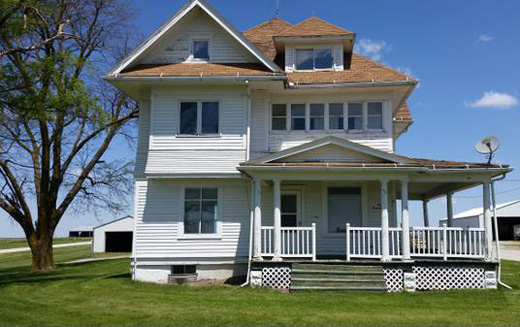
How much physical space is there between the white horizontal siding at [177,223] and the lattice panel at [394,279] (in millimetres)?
4512

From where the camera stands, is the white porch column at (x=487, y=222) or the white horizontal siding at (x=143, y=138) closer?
the white porch column at (x=487, y=222)

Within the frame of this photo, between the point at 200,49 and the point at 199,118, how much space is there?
2671 mm

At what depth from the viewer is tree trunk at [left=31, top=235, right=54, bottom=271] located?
76.5 ft

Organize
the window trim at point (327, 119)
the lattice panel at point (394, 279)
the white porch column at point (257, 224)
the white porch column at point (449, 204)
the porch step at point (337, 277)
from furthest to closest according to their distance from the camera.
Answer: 1. the white porch column at point (449, 204)
2. the window trim at point (327, 119)
3. the white porch column at point (257, 224)
4. the lattice panel at point (394, 279)
5. the porch step at point (337, 277)

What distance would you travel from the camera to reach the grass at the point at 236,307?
976 centimetres

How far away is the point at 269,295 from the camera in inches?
507

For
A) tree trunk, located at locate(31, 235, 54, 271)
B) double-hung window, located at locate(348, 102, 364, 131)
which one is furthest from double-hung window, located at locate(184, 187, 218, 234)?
tree trunk, located at locate(31, 235, 54, 271)

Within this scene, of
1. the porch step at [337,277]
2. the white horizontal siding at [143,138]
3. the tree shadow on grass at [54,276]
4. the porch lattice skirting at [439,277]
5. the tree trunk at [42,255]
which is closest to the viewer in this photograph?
the porch step at [337,277]

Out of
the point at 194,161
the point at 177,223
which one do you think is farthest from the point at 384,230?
the point at 177,223

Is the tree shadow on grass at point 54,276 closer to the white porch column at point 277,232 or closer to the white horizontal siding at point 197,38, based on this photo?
the white porch column at point 277,232

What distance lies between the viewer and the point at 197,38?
17.1m

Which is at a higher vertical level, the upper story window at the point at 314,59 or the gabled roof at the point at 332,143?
the upper story window at the point at 314,59

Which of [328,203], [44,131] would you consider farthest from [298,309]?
[44,131]

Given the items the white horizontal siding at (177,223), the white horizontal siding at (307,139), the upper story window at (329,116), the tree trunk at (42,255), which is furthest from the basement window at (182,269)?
the tree trunk at (42,255)
